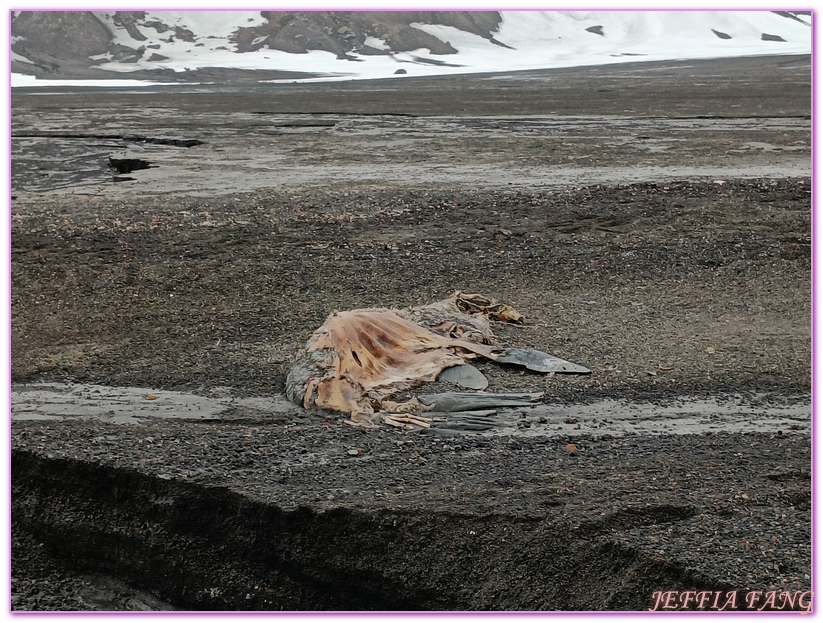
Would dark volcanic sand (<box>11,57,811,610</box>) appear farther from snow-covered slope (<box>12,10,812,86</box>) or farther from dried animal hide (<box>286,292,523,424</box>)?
snow-covered slope (<box>12,10,812,86</box>)

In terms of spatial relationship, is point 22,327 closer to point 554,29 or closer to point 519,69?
point 519,69

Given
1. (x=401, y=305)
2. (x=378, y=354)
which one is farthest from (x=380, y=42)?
(x=378, y=354)

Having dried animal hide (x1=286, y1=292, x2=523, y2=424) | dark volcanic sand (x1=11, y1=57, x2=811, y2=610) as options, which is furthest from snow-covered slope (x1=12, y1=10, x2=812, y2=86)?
dried animal hide (x1=286, y1=292, x2=523, y2=424)

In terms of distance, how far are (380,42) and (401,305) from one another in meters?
47.2

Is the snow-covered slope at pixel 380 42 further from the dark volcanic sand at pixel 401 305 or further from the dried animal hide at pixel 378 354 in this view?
the dried animal hide at pixel 378 354

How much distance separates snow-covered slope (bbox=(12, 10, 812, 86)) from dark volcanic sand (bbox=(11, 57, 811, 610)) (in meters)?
28.5

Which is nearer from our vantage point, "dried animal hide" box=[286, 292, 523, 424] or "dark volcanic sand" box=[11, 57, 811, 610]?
"dark volcanic sand" box=[11, 57, 811, 610]

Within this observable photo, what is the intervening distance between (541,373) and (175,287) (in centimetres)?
322

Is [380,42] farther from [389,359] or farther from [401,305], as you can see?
[389,359]

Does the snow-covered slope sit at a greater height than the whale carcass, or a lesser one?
greater

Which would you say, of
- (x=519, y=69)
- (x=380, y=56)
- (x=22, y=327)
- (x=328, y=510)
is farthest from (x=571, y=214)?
(x=380, y=56)

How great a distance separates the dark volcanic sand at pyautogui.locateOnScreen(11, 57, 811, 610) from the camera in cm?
361

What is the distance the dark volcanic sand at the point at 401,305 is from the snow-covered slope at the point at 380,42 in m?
28.5

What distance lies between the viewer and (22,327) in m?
6.29
